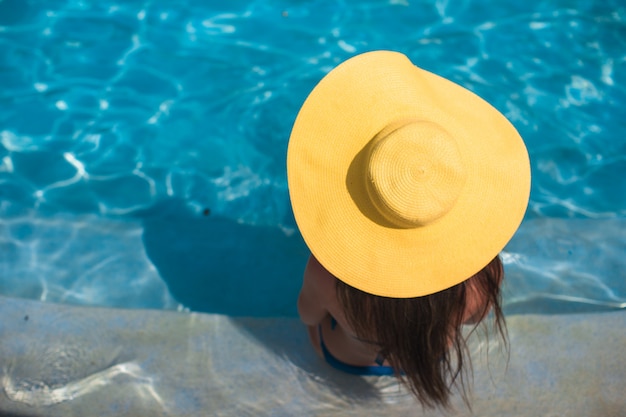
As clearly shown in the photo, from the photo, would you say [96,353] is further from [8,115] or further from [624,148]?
[624,148]

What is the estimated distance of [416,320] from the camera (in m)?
1.89

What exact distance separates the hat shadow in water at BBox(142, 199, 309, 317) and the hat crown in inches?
74.5

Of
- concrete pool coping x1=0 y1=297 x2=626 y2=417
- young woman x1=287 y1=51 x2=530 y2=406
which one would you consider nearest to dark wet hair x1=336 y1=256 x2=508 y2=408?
young woman x1=287 y1=51 x2=530 y2=406

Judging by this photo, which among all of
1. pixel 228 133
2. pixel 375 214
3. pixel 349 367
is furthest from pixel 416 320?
pixel 228 133

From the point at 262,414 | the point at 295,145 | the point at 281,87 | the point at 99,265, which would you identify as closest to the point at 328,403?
the point at 262,414

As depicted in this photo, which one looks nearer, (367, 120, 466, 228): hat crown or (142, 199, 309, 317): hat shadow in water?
(367, 120, 466, 228): hat crown

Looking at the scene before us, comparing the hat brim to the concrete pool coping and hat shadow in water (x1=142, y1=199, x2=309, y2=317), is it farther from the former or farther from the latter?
hat shadow in water (x1=142, y1=199, x2=309, y2=317)

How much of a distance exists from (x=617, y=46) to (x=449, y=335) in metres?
3.40

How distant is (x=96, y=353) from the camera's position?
8.99 feet

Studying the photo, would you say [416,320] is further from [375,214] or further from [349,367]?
[349,367]

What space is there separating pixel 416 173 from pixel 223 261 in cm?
214

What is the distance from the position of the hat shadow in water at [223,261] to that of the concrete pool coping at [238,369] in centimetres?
43

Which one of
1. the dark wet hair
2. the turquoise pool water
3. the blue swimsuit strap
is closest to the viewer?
the dark wet hair

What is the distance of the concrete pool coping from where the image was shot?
2580 millimetres
